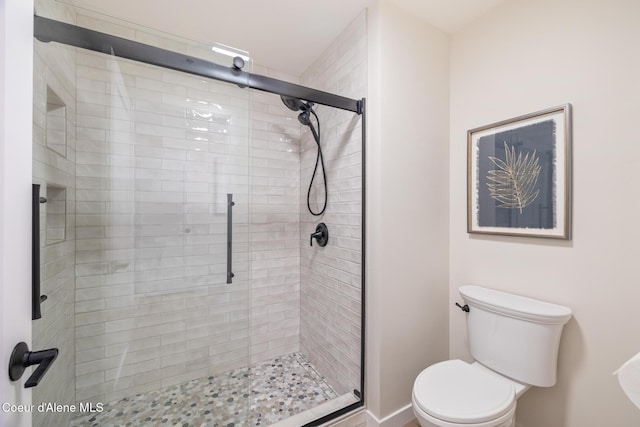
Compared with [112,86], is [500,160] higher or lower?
lower

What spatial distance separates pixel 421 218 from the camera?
1.64 metres

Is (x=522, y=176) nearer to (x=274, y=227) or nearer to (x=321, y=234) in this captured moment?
(x=321, y=234)

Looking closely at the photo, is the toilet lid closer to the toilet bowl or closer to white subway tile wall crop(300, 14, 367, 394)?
the toilet bowl

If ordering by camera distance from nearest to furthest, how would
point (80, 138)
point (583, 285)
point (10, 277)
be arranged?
point (10, 277), point (583, 285), point (80, 138)

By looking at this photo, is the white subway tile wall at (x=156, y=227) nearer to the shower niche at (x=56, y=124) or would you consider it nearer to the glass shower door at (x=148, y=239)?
the glass shower door at (x=148, y=239)

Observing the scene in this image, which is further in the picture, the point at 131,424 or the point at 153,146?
the point at 153,146

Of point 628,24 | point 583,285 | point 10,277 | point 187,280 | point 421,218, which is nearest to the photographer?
point 10,277

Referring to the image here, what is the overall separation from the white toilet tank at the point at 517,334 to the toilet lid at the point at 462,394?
0.11m

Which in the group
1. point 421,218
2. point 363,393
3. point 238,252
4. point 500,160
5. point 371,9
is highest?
point 371,9

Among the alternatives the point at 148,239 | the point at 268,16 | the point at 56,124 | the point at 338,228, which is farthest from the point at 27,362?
the point at 268,16

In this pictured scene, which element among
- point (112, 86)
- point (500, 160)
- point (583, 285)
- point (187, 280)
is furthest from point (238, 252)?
point (583, 285)

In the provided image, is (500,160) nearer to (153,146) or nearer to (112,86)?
(153,146)

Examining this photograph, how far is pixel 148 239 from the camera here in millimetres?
1419

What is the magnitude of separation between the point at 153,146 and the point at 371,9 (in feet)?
4.94
